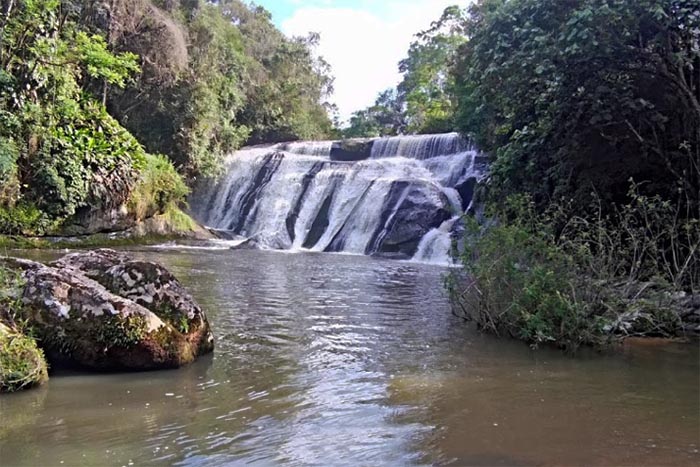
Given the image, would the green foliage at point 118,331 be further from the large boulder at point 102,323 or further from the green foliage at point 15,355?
the green foliage at point 15,355

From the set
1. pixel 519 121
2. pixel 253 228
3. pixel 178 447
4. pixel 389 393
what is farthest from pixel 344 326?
pixel 253 228

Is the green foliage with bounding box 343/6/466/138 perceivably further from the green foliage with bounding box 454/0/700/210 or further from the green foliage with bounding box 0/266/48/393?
the green foliage with bounding box 0/266/48/393

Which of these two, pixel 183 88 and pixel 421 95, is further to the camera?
pixel 421 95

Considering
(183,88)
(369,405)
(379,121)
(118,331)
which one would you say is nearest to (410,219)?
(183,88)

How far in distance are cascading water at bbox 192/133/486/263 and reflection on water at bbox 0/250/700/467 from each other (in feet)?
37.4

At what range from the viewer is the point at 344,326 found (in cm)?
785

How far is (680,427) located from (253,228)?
2078 centimetres

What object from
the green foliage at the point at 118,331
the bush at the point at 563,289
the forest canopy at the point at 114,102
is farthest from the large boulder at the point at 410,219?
the green foliage at the point at 118,331

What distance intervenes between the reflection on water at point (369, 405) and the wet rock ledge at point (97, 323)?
0.18 meters

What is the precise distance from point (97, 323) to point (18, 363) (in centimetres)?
73

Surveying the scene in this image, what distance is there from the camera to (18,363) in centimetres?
474

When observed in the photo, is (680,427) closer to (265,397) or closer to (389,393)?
(389,393)

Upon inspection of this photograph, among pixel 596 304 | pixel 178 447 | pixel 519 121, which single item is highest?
pixel 519 121

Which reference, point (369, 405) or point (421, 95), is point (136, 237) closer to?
point (369, 405)
